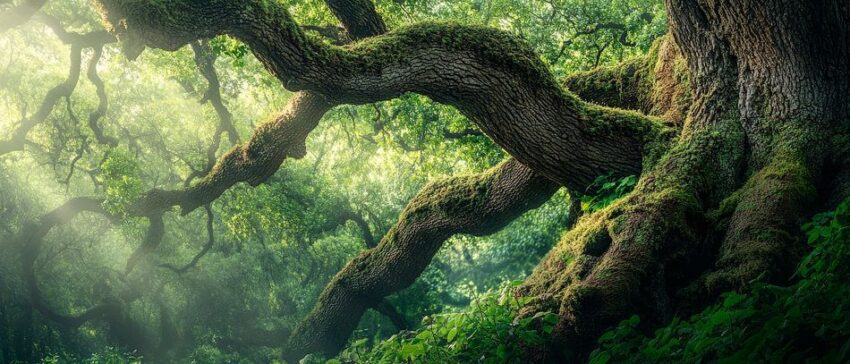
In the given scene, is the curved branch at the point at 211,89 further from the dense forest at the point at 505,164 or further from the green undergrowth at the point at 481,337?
the green undergrowth at the point at 481,337

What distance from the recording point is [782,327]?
3.14 meters

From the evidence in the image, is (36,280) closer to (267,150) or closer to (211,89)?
(211,89)

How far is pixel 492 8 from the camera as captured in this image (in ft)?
49.7

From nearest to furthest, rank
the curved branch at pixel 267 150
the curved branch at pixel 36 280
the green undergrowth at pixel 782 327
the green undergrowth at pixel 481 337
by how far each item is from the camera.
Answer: the green undergrowth at pixel 782 327
the green undergrowth at pixel 481 337
the curved branch at pixel 267 150
the curved branch at pixel 36 280

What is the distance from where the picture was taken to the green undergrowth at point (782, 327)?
3.04 metres

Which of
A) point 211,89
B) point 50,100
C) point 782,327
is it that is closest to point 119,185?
point 50,100

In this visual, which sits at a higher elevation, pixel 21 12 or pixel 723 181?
pixel 21 12

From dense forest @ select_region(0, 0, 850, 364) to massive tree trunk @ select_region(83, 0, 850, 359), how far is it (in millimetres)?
23

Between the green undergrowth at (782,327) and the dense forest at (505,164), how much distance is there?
0.6 inches

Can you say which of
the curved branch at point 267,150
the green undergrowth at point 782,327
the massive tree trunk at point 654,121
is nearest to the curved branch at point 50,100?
the curved branch at point 267,150

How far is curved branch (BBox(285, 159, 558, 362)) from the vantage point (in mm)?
9414

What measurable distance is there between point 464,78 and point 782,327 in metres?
4.82

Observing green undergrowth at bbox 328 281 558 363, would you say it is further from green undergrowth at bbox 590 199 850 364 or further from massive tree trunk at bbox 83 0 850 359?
green undergrowth at bbox 590 199 850 364

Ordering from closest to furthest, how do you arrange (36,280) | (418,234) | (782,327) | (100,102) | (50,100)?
1. (782,327)
2. (418,234)
3. (50,100)
4. (100,102)
5. (36,280)
